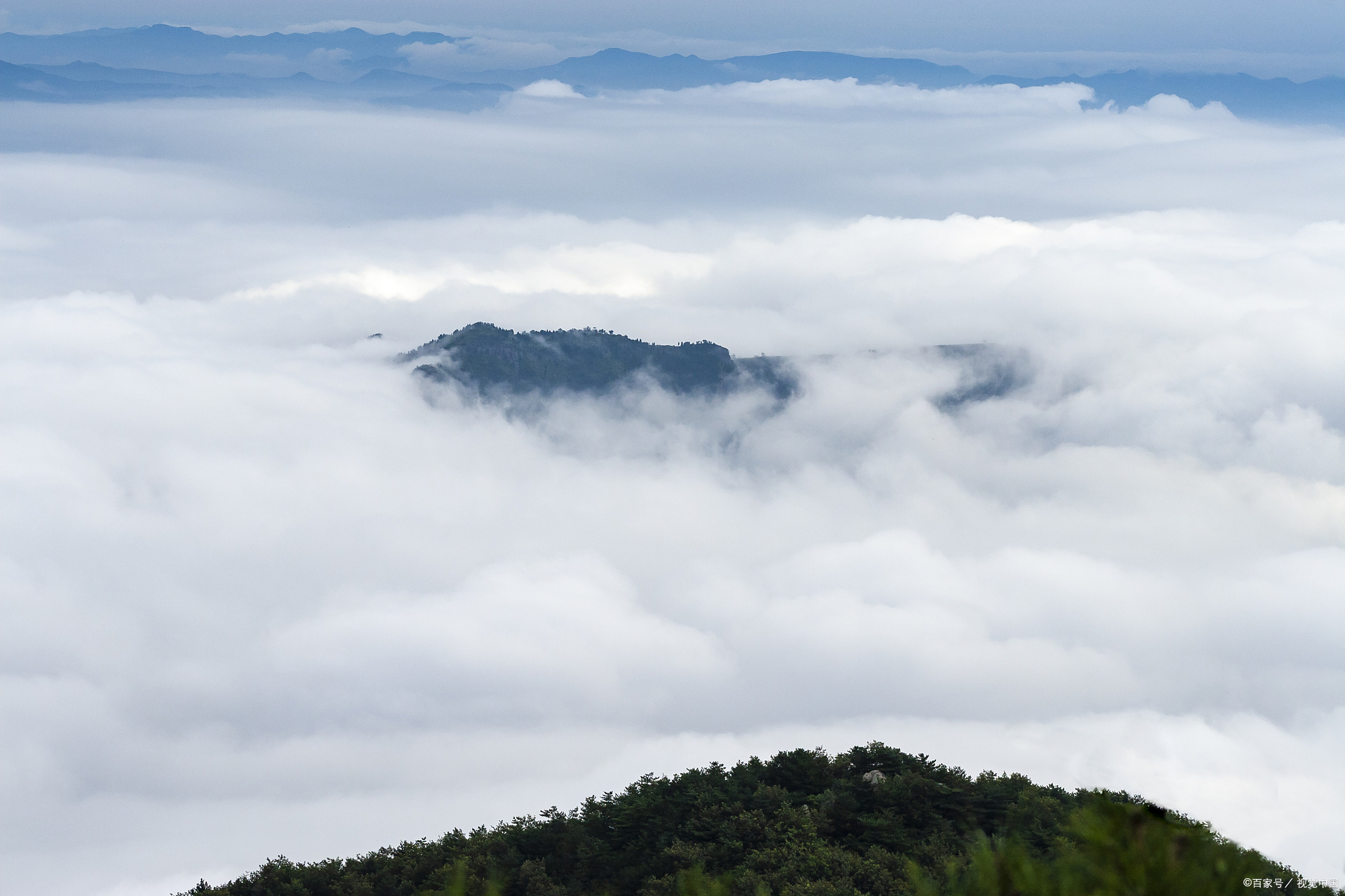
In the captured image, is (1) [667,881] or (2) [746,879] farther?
(1) [667,881]

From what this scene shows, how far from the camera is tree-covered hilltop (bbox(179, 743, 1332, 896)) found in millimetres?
38562

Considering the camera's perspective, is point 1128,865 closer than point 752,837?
Yes

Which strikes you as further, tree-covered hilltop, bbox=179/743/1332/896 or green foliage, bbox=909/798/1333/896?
tree-covered hilltop, bbox=179/743/1332/896

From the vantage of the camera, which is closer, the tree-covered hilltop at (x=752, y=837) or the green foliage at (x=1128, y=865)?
the green foliage at (x=1128, y=865)

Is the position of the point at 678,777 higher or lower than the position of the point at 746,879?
higher

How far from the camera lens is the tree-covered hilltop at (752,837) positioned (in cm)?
3856

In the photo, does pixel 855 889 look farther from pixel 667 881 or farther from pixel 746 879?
pixel 667 881

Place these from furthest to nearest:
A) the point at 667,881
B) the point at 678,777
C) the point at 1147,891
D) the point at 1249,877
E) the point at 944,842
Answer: the point at 678,777
the point at 944,842
the point at 667,881
the point at 1249,877
the point at 1147,891

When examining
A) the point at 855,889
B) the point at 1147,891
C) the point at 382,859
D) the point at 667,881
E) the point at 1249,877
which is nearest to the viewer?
the point at 1147,891

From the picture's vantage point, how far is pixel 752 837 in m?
42.1

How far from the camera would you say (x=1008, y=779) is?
49781 mm

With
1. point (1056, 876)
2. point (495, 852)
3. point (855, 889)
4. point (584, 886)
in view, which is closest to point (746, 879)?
point (855, 889)

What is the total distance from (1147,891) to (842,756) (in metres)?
44.5

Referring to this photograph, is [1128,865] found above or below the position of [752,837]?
above
